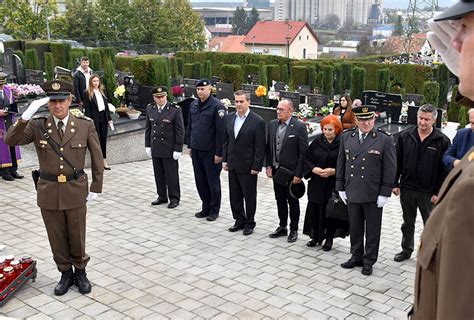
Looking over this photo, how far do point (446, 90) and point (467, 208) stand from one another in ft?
86.1

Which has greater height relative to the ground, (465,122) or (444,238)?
(444,238)

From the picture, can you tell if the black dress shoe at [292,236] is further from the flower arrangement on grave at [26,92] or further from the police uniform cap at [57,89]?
the flower arrangement on grave at [26,92]

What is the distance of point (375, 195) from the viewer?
630 cm

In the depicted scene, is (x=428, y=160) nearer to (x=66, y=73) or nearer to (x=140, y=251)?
(x=140, y=251)

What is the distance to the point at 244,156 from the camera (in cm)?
775

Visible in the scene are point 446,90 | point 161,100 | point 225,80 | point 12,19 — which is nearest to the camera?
point 161,100

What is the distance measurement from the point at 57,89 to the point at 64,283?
204cm

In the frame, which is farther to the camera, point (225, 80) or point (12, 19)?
point (12, 19)

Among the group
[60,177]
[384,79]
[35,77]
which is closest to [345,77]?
[384,79]

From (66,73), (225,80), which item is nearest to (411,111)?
(66,73)

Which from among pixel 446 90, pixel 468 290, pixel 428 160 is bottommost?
pixel 446 90

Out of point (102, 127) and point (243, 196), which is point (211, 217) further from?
point (102, 127)

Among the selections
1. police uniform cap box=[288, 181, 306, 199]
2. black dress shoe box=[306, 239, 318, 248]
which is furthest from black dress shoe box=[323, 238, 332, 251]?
police uniform cap box=[288, 181, 306, 199]

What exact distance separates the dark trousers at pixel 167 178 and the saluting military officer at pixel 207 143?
0.56 meters
